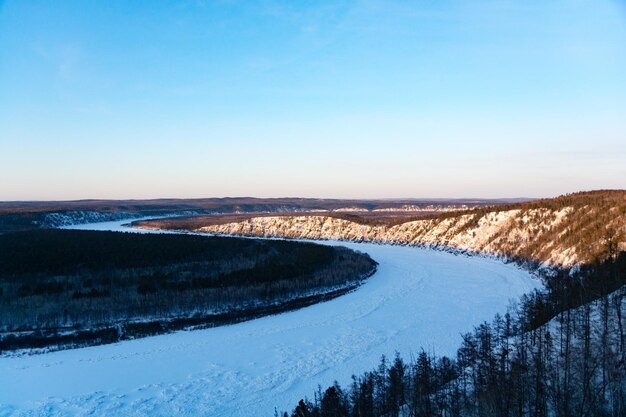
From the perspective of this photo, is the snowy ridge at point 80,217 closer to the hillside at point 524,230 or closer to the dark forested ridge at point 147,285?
the hillside at point 524,230

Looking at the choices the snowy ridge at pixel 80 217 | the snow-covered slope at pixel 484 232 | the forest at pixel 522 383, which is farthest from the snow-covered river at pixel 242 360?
the snowy ridge at pixel 80 217

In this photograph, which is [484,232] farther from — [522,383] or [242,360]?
[522,383]

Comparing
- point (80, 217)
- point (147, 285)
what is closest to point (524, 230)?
point (147, 285)

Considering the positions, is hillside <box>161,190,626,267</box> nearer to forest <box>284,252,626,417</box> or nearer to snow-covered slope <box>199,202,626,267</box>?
snow-covered slope <box>199,202,626,267</box>

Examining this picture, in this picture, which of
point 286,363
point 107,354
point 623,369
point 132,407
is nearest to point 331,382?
point 286,363

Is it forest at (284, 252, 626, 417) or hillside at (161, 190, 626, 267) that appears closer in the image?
forest at (284, 252, 626, 417)

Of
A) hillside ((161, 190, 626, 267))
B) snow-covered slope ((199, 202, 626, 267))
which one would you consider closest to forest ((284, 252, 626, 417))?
hillside ((161, 190, 626, 267))

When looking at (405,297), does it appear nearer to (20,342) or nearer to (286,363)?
(286,363)
